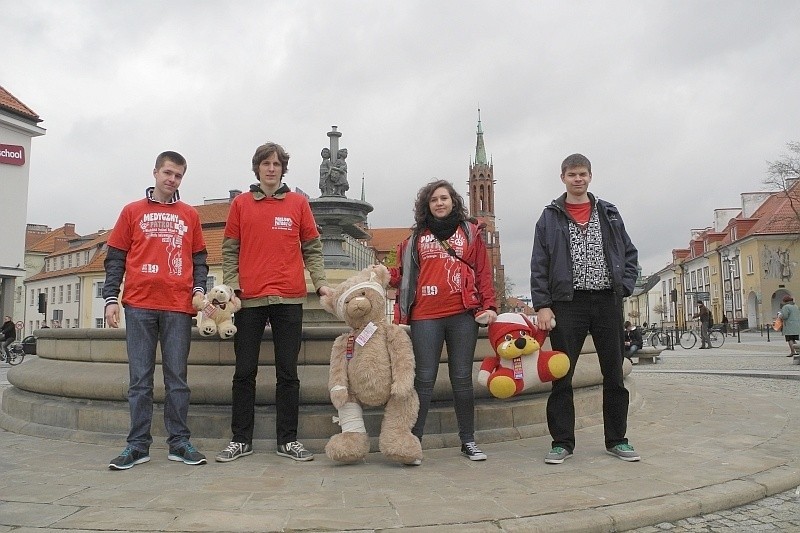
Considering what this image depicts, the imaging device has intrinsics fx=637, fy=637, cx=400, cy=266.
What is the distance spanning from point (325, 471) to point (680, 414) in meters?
4.34

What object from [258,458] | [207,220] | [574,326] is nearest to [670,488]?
[574,326]

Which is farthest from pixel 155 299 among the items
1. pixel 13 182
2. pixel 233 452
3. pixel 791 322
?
pixel 13 182

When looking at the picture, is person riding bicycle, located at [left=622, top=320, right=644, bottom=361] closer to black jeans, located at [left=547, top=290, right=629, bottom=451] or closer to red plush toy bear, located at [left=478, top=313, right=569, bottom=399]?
black jeans, located at [left=547, top=290, right=629, bottom=451]

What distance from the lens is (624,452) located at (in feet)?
15.8

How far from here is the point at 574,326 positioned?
493 cm

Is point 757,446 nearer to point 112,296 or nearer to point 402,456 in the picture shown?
point 402,456

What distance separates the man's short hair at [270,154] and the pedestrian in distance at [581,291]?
2.13 meters

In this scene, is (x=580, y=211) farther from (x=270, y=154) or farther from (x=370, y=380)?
(x=270, y=154)

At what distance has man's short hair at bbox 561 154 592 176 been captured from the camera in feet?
16.5

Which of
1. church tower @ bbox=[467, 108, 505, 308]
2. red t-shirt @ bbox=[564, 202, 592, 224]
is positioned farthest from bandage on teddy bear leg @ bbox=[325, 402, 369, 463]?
church tower @ bbox=[467, 108, 505, 308]

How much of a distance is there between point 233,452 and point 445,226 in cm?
241

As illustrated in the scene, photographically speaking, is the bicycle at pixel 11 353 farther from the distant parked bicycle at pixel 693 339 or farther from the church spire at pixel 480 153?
the church spire at pixel 480 153

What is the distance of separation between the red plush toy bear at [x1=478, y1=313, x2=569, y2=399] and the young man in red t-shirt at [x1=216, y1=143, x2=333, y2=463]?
1.37 meters

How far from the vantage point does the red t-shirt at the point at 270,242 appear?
4957mm
